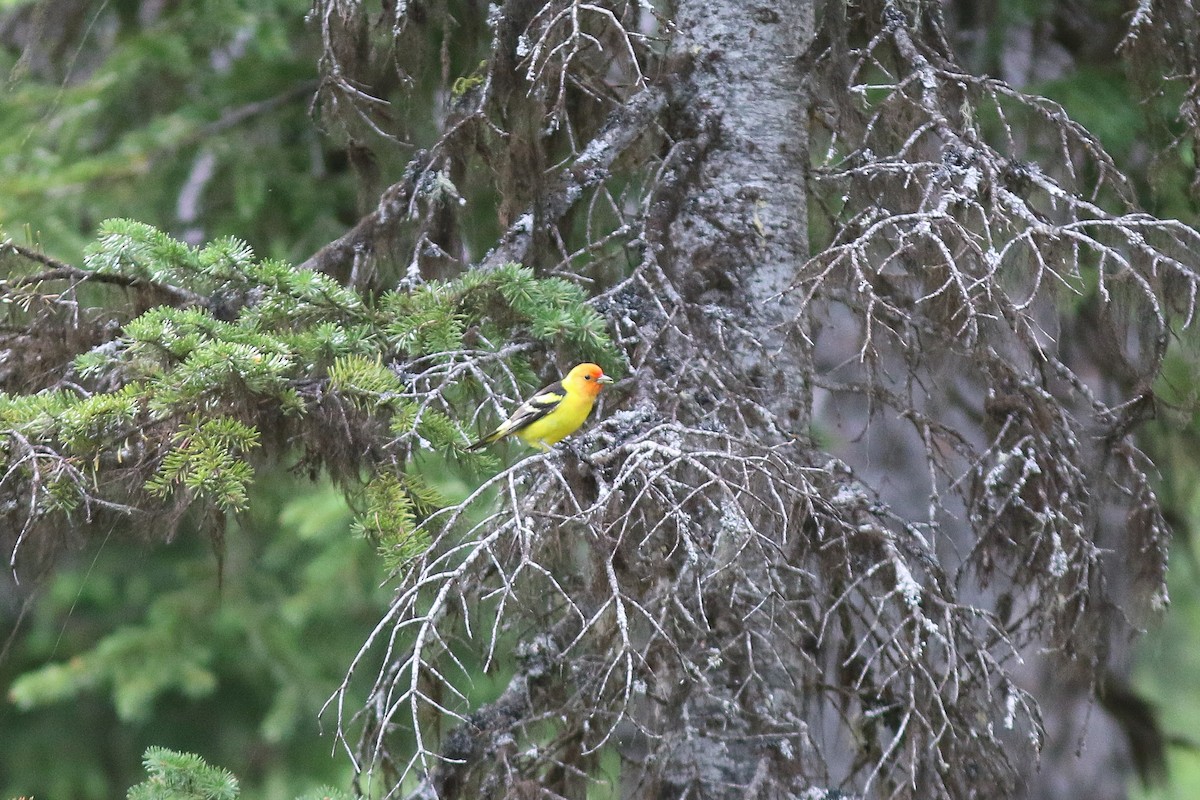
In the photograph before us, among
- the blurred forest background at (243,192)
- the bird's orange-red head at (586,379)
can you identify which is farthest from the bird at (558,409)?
the blurred forest background at (243,192)

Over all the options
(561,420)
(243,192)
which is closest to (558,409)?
(561,420)

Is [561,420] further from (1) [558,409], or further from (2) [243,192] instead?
(2) [243,192]

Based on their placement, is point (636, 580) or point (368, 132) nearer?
point (636, 580)

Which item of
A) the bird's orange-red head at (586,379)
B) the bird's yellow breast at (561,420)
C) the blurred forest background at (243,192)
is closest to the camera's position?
the bird's orange-red head at (586,379)

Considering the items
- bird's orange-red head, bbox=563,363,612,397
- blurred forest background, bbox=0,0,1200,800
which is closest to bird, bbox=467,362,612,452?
bird's orange-red head, bbox=563,363,612,397

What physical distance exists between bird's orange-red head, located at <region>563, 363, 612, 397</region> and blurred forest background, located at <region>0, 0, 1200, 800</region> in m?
1.63

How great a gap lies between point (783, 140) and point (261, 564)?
4.51m

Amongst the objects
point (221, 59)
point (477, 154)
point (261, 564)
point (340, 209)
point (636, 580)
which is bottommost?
point (261, 564)

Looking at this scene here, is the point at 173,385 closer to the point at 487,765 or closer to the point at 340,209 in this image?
the point at 487,765

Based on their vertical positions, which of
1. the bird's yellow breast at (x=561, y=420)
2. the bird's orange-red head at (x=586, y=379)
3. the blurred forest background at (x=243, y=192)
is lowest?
the blurred forest background at (x=243, y=192)

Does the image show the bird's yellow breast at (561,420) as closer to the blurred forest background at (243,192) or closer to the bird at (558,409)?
the bird at (558,409)

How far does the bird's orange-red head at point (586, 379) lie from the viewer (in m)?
3.18

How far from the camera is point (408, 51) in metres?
3.71

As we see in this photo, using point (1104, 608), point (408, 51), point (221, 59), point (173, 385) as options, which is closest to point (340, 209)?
point (221, 59)
